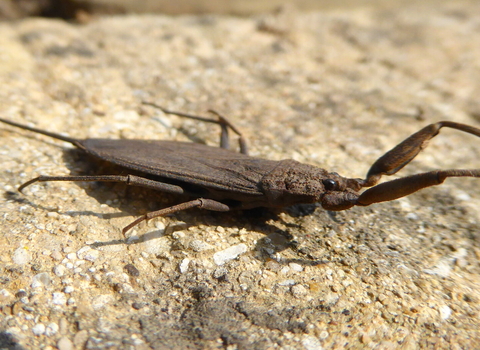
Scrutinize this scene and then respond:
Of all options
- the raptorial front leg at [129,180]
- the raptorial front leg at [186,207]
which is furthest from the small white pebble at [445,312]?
the raptorial front leg at [129,180]

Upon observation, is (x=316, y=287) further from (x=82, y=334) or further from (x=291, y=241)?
(x=82, y=334)

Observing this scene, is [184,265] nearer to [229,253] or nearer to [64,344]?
[229,253]

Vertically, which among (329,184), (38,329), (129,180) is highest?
(329,184)

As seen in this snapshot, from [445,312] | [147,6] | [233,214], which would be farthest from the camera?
[147,6]

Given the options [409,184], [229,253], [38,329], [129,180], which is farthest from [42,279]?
[409,184]

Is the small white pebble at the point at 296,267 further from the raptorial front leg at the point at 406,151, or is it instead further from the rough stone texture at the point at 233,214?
the raptorial front leg at the point at 406,151
